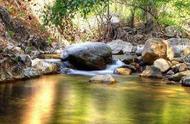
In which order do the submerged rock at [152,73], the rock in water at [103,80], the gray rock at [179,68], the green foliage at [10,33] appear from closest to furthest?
the rock in water at [103,80] → the submerged rock at [152,73] → the gray rock at [179,68] → the green foliage at [10,33]

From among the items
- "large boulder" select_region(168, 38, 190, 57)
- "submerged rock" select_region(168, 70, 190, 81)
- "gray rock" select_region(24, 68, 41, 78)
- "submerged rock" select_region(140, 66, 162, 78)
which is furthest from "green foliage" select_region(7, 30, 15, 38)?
"large boulder" select_region(168, 38, 190, 57)

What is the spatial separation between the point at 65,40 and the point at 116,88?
14926 mm

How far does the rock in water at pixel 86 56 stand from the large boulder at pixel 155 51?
2001mm

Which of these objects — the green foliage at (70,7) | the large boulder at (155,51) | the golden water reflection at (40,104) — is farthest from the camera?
the large boulder at (155,51)

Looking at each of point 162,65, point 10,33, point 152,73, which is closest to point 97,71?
point 152,73

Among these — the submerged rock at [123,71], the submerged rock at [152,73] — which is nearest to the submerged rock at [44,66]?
the submerged rock at [123,71]

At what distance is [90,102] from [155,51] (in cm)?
957

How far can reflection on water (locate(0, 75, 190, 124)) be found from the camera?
10.4 meters

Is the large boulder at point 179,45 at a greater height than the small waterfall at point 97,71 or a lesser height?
greater

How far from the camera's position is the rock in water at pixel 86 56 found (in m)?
20.0

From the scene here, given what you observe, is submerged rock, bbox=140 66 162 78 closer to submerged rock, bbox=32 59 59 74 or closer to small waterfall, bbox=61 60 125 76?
small waterfall, bbox=61 60 125 76

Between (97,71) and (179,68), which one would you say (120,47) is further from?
(179,68)

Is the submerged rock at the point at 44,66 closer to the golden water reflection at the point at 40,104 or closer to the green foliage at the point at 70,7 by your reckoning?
the golden water reflection at the point at 40,104

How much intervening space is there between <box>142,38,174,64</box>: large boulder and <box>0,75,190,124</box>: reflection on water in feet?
14.7
